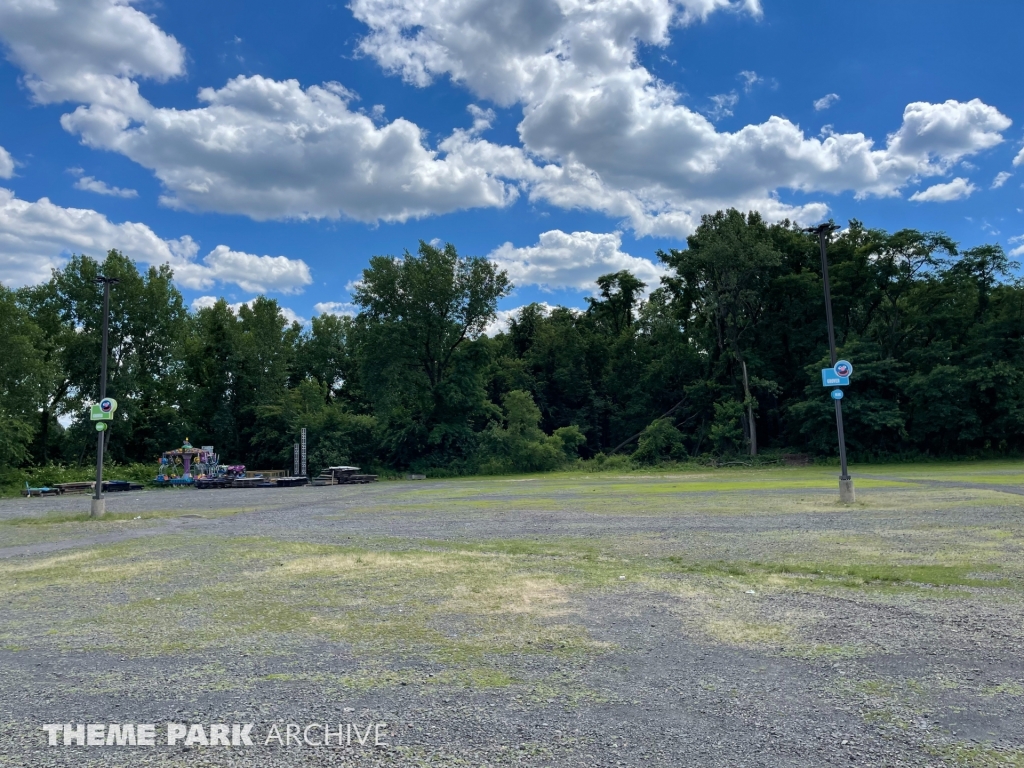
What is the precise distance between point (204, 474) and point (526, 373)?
92.6 ft

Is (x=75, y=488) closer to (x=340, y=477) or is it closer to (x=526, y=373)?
(x=340, y=477)

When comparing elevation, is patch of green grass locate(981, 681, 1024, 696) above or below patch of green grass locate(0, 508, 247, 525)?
above

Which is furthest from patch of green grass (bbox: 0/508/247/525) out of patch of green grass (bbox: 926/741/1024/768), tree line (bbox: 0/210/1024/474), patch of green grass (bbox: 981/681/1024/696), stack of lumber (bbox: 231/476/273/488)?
tree line (bbox: 0/210/1024/474)

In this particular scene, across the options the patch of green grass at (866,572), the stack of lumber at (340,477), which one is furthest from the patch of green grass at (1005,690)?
the stack of lumber at (340,477)

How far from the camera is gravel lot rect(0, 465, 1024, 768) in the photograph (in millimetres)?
→ 3855

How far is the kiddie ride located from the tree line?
23.4 ft

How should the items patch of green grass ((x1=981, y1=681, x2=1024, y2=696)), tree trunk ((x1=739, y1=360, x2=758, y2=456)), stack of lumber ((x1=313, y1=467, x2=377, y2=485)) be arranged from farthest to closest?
tree trunk ((x1=739, y1=360, x2=758, y2=456)), stack of lumber ((x1=313, y1=467, x2=377, y2=485)), patch of green grass ((x1=981, y1=681, x2=1024, y2=696))

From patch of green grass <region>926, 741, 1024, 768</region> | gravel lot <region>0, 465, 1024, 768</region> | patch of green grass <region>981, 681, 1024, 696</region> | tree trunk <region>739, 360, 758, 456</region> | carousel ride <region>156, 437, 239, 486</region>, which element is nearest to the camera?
patch of green grass <region>926, 741, 1024, 768</region>

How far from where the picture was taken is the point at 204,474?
125 feet

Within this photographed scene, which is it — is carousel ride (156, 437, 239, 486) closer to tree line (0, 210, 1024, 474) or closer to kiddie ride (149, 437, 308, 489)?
kiddie ride (149, 437, 308, 489)

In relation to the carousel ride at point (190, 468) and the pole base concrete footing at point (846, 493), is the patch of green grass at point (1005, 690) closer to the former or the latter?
the pole base concrete footing at point (846, 493)

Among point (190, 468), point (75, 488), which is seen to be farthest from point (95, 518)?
point (190, 468)

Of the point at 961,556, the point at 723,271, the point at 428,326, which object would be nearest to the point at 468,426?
the point at 428,326

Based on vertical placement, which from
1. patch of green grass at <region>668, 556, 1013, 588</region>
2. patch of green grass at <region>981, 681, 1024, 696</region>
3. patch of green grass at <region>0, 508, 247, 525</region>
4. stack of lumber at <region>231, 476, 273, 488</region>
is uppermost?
patch of green grass at <region>981, 681, 1024, 696</region>
